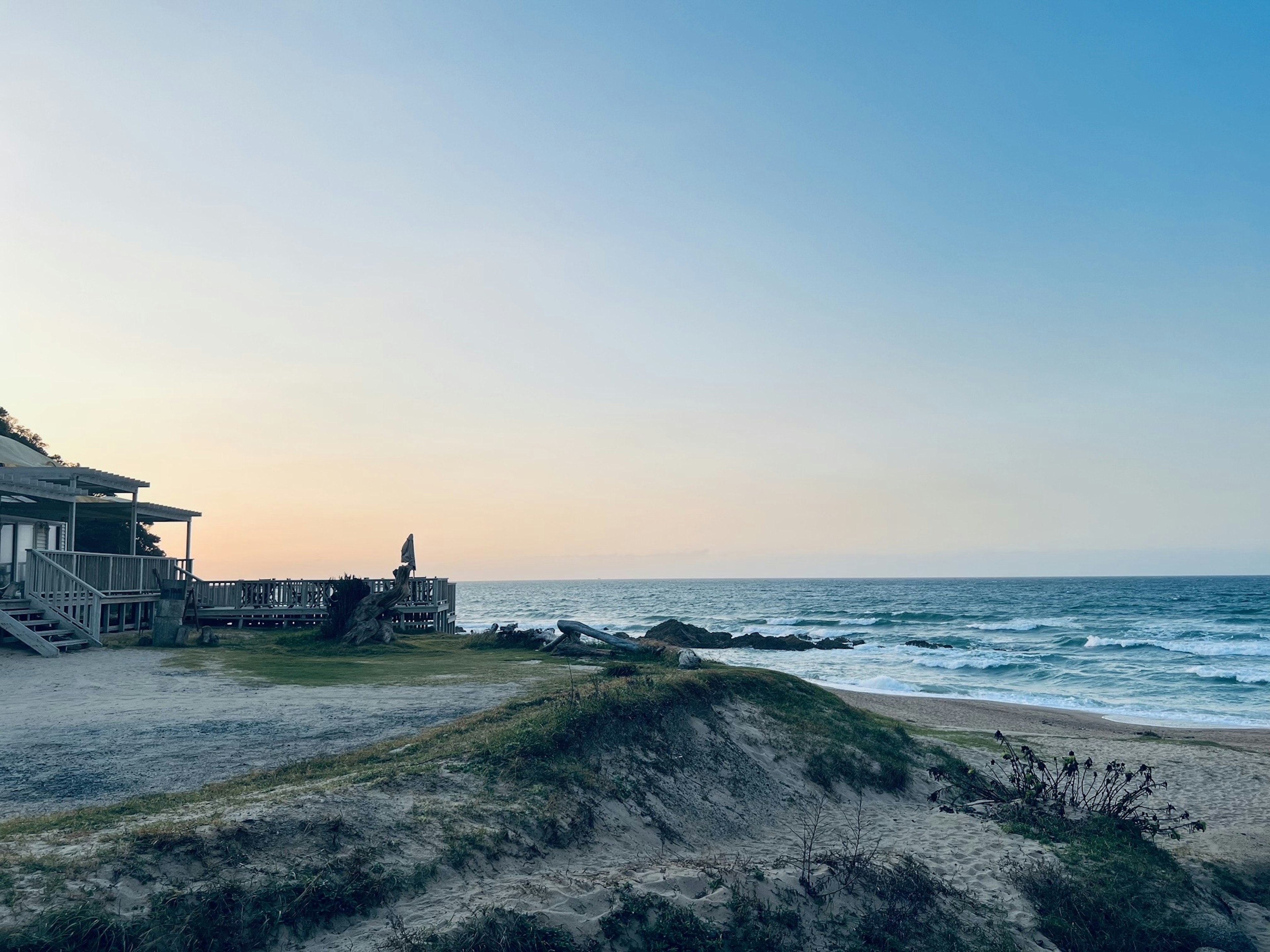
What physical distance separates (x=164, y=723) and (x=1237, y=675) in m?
37.4

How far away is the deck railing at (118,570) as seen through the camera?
22047mm

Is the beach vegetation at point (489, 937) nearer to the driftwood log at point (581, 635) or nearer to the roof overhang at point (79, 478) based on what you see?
the driftwood log at point (581, 635)

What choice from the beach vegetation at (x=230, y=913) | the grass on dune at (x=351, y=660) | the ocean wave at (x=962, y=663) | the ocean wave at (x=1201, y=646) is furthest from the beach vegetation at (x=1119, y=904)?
the ocean wave at (x=1201, y=646)

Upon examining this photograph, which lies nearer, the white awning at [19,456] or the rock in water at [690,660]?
the rock in water at [690,660]

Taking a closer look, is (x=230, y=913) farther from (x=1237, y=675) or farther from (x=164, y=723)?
(x=1237, y=675)

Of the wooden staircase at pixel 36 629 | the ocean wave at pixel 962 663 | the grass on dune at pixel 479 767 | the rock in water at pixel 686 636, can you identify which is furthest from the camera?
the rock in water at pixel 686 636

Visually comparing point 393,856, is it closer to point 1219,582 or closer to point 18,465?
point 18,465

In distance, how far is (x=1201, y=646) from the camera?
46.2 metres

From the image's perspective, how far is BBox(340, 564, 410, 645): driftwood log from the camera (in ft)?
78.1

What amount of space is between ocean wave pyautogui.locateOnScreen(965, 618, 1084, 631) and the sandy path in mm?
53003

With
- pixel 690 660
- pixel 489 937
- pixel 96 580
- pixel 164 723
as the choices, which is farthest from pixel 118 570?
pixel 489 937

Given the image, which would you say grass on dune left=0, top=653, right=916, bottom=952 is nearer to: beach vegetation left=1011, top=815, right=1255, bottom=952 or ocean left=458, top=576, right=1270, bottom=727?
beach vegetation left=1011, top=815, right=1255, bottom=952

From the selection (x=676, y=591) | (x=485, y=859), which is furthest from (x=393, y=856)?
(x=676, y=591)

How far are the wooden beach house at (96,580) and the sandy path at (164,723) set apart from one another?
3.10 metres
